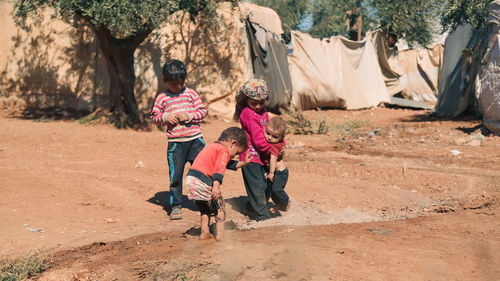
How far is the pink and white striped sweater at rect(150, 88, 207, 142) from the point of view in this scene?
5180 mm

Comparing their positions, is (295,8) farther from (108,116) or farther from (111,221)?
(111,221)

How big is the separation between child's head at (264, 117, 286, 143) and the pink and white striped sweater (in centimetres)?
71

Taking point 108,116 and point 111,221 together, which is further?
point 108,116

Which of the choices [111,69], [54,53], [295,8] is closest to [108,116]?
[111,69]

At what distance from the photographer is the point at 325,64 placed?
17.0 m

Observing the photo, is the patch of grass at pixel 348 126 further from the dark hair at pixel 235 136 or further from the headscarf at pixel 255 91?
the dark hair at pixel 235 136

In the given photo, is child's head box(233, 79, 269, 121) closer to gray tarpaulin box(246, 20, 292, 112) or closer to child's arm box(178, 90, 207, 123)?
child's arm box(178, 90, 207, 123)

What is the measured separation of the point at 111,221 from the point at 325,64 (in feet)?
42.5

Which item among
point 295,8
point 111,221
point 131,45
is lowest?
point 111,221

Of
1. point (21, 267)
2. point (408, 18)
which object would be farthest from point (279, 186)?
point (408, 18)

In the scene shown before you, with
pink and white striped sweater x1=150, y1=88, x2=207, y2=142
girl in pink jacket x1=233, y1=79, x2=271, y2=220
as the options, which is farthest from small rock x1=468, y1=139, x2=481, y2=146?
pink and white striped sweater x1=150, y1=88, x2=207, y2=142

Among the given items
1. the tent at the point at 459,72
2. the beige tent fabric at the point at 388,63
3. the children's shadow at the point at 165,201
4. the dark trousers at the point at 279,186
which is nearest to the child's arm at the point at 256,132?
the dark trousers at the point at 279,186

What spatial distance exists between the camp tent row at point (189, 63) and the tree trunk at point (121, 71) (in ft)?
3.46

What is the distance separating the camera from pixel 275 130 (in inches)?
191
